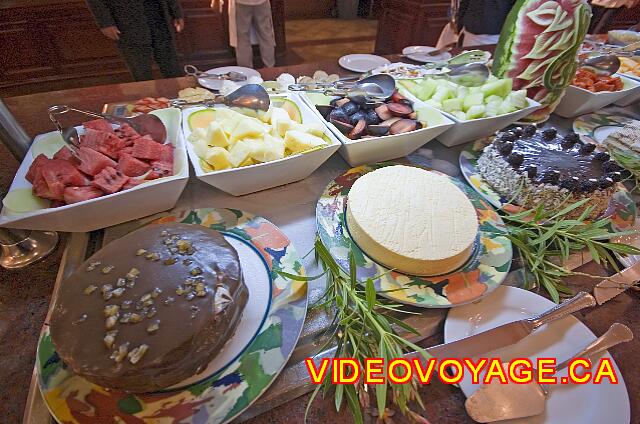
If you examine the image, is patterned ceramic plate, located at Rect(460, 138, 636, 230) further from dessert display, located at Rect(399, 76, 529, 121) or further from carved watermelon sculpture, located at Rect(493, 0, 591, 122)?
carved watermelon sculpture, located at Rect(493, 0, 591, 122)

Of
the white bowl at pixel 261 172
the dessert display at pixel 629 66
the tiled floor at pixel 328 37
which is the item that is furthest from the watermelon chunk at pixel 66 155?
the tiled floor at pixel 328 37

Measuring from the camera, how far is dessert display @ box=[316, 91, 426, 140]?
1098 mm

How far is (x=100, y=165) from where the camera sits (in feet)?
2.84

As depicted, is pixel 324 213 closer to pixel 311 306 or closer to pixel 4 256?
pixel 311 306

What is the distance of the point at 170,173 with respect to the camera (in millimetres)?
916

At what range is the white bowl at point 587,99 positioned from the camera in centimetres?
143

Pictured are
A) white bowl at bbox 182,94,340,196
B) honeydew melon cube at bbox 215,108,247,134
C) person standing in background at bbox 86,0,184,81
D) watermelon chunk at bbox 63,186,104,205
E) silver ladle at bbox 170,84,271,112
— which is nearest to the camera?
watermelon chunk at bbox 63,186,104,205

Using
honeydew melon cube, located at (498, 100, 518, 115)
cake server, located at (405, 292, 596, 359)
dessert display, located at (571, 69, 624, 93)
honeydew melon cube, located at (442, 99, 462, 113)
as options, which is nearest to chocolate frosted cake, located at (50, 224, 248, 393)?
cake server, located at (405, 292, 596, 359)

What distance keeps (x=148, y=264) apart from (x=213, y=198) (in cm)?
40

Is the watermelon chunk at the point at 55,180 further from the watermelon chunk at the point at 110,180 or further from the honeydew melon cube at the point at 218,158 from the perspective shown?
the honeydew melon cube at the point at 218,158

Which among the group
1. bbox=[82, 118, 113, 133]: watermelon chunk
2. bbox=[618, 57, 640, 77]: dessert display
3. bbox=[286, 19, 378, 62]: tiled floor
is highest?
bbox=[82, 118, 113, 133]: watermelon chunk

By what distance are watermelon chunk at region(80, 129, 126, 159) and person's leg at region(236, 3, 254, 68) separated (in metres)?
2.88

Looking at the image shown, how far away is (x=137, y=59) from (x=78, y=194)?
6.86ft

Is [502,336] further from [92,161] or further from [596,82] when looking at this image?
[596,82]
